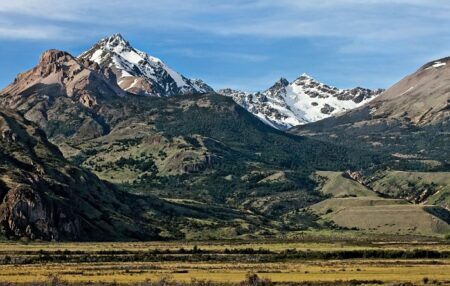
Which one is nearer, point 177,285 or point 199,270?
point 177,285

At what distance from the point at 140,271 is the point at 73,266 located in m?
24.9

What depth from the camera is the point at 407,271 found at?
167250mm

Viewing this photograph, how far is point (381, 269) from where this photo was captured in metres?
174

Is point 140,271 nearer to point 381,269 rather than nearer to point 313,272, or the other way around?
point 313,272

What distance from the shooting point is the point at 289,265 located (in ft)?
634

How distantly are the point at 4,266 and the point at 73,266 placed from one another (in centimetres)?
1503

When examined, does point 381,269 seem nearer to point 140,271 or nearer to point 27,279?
point 140,271

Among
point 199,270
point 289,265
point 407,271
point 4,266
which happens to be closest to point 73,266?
point 4,266

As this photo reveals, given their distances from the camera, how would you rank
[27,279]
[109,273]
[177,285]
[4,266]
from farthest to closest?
[4,266], [109,273], [27,279], [177,285]

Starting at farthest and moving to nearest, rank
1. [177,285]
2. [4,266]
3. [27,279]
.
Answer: [4,266] → [27,279] → [177,285]

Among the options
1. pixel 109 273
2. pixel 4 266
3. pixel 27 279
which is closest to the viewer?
pixel 27 279

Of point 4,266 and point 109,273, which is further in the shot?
point 4,266

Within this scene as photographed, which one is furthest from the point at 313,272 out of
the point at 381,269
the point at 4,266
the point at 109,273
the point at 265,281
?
the point at 4,266

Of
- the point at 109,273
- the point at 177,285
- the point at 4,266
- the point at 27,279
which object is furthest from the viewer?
the point at 4,266
